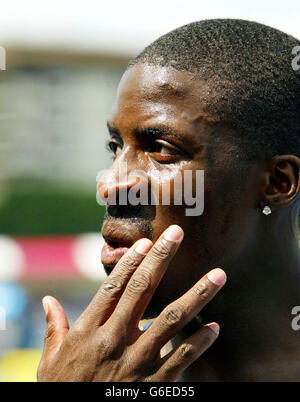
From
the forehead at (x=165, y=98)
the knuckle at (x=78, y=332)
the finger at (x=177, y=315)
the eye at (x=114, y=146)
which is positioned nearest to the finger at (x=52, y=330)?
the knuckle at (x=78, y=332)

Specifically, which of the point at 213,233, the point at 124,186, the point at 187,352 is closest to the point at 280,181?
the point at 213,233

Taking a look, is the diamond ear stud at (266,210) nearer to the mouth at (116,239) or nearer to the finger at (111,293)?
the mouth at (116,239)

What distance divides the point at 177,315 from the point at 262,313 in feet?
2.36

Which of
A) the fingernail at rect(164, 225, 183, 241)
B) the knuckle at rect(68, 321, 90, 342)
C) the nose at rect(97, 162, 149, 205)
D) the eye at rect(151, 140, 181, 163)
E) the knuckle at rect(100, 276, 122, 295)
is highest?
the eye at rect(151, 140, 181, 163)

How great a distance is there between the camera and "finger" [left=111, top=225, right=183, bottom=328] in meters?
2.36

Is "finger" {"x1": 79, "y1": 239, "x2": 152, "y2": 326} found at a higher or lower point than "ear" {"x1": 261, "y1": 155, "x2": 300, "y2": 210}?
lower

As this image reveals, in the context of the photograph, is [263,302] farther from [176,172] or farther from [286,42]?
[286,42]

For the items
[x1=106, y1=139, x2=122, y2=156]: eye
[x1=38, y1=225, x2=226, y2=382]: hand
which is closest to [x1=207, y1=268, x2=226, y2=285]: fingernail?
[x1=38, y1=225, x2=226, y2=382]: hand

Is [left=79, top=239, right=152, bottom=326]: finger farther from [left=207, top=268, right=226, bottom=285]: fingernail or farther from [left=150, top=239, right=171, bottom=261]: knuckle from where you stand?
[left=207, top=268, right=226, bottom=285]: fingernail

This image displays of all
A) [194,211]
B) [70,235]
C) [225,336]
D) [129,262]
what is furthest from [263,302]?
[70,235]

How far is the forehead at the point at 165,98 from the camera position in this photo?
2764mm

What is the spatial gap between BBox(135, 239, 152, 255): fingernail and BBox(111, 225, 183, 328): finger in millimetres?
69

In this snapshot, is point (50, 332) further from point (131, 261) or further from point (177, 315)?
point (177, 315)

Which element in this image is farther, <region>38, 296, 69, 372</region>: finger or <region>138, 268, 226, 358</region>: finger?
<region>38, 296, 69, 372</region>: finger
